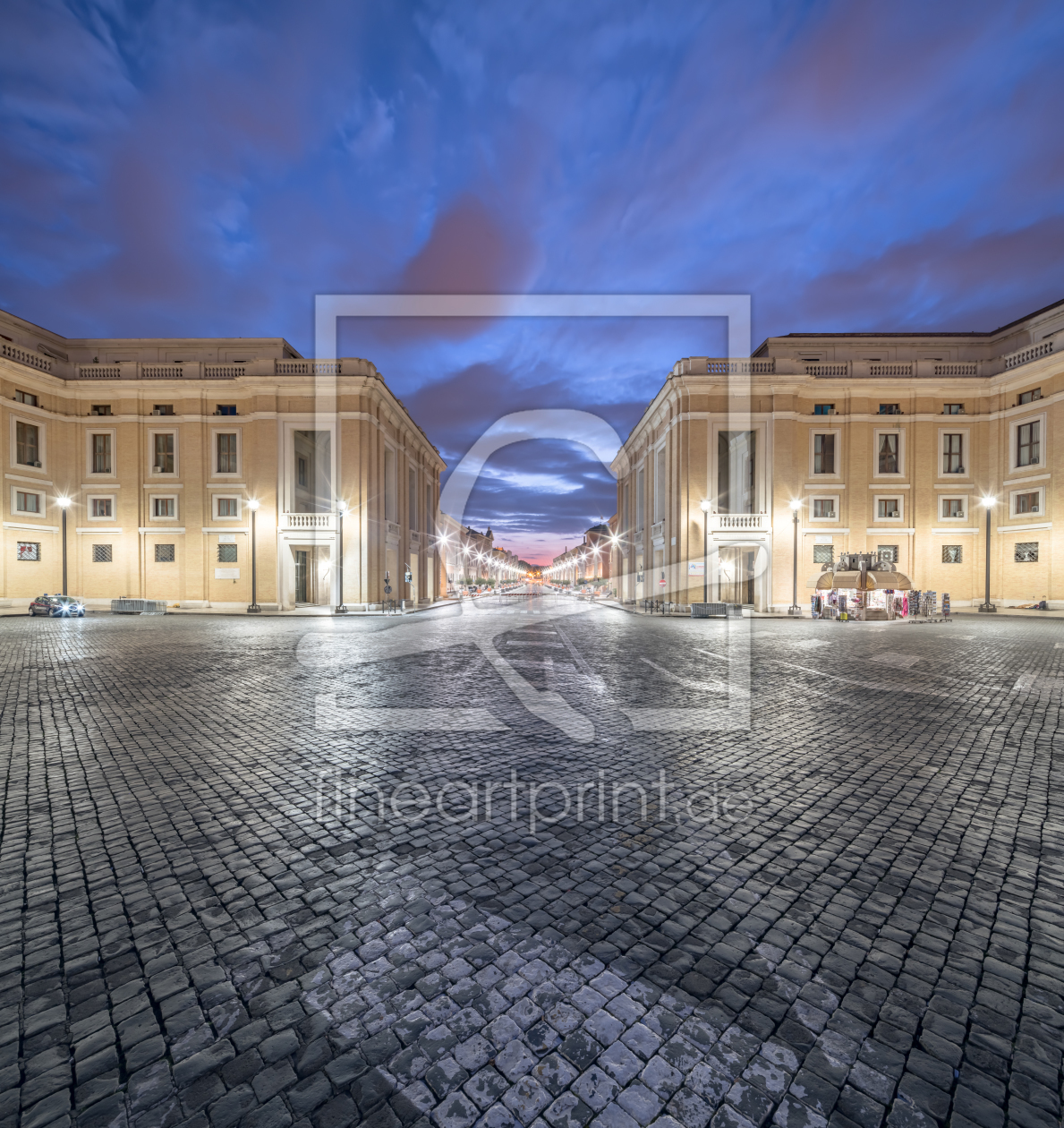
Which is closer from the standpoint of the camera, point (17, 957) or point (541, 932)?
point (17, 957)

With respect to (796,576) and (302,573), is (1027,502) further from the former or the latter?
(302,573)

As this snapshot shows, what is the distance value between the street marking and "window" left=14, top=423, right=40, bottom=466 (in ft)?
114

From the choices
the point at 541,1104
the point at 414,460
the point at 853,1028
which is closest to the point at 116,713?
the point at 541,1104

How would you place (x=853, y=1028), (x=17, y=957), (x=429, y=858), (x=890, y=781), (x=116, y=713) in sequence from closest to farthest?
(x=853, y=1028), (x=17, y=957), (x=429, y=858), (x=890, y=781), (x=116, y=713)

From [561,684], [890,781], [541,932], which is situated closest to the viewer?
[541,932]

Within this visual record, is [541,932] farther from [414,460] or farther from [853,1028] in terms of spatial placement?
[414,460]

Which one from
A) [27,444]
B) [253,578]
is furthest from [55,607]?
[27,444]

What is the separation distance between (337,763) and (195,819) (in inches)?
60.2

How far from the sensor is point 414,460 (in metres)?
46.4

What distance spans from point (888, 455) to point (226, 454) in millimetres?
41726

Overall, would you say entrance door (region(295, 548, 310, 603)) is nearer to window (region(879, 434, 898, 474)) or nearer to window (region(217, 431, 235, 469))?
window (region(217, 431, 235, 469))

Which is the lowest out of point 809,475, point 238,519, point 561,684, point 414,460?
point 561,684

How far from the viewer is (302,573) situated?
38.4 m

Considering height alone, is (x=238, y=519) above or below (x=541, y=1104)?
above
